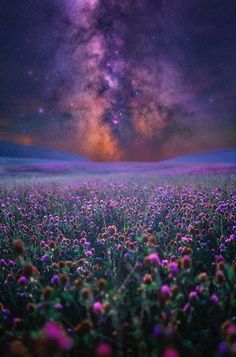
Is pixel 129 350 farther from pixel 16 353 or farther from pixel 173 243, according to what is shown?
pixel 173 243

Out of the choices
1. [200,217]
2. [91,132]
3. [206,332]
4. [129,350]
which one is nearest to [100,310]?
[129,350]

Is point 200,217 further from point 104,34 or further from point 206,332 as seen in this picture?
point 104,34

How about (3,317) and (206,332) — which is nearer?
(206,332)

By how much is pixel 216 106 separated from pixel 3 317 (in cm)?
1877

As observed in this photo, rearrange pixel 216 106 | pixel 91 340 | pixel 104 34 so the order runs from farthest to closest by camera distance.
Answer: pixel 216 106
pixel 104 34
pixel 91 340

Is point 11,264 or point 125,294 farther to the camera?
point 11,264

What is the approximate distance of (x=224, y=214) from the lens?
552 cm

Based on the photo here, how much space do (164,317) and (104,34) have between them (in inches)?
461

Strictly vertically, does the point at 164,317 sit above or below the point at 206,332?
above

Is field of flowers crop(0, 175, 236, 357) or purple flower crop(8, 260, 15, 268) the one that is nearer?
field of flowers crop(0, 175, 236, 357)

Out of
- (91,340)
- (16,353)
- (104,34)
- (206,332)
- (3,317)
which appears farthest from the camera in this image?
(104,34)

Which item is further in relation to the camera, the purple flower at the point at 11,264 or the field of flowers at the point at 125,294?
the purple flower at the point at 11,264

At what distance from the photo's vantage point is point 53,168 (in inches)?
1412

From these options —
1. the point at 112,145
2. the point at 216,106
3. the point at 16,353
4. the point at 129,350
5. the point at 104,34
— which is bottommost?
the point at 129,350
